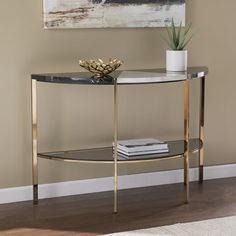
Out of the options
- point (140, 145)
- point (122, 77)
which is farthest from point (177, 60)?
point (140, 145)

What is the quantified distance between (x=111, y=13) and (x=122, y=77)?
52 cm

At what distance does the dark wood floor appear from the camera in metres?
3.08

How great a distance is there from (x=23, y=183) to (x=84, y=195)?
15.0 inches

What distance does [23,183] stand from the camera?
139 inches

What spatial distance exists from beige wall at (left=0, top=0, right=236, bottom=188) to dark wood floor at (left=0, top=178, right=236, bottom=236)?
18cm

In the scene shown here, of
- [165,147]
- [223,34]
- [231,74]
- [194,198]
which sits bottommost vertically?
[194,198]

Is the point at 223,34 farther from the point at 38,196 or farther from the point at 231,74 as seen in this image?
the point at 38,196

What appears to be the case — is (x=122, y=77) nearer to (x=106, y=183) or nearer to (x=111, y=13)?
(x=111, y=13)

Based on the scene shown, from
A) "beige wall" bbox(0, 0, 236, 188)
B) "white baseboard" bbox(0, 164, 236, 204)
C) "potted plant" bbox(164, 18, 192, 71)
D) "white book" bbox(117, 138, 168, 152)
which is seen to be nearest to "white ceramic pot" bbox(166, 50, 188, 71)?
"potted plant" bbox(164, 18, 192, 71)

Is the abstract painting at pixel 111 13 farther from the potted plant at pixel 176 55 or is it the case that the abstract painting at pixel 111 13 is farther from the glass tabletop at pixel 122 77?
the glass tabletop at pixel 122 77

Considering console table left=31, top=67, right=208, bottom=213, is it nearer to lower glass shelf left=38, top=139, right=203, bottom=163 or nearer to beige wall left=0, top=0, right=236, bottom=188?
lower glass shelf left=38, top=139, right=203, bottom=163

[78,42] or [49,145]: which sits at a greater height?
[78,42]

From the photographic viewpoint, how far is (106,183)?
372 centimetres

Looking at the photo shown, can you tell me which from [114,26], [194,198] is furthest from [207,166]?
[114,26]
